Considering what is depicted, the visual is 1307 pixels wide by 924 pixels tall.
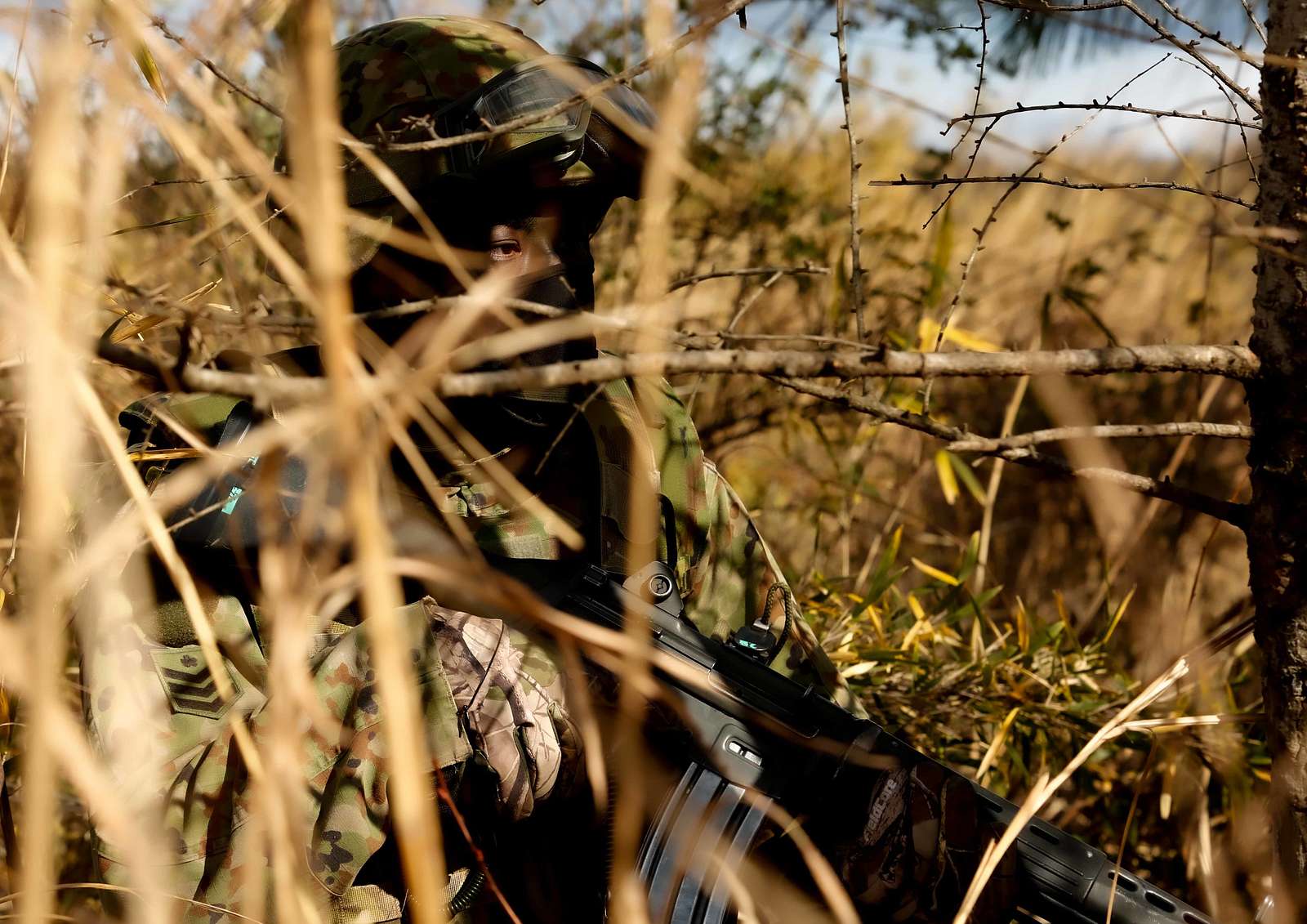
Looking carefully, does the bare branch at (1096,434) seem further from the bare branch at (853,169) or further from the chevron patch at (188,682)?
the chevron patch at (188,682)

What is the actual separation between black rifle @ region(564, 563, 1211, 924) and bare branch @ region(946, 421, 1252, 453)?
50 centimetres

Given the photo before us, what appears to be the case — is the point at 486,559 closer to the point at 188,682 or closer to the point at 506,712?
the point at 506,712

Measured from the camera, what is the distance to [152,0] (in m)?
0.77

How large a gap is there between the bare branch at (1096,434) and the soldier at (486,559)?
344 millimetres

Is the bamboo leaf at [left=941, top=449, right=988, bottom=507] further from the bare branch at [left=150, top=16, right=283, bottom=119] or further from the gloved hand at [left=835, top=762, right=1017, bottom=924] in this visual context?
the bare branch at [left=150, top=16, right=283, bottom=119]

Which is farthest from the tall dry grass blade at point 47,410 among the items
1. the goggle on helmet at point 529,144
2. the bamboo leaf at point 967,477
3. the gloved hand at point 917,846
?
the bamboo leaf at point 967,477

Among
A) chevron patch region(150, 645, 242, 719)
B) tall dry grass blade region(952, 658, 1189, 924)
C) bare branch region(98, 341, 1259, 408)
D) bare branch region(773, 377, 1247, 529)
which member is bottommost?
chevron patch region(150, 645, 242, 719)

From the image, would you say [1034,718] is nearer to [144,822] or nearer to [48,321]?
[144,822]

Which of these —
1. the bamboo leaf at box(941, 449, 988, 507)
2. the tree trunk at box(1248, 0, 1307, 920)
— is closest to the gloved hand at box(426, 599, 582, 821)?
the tree trunk at box(1248, 0, 1307, 920)

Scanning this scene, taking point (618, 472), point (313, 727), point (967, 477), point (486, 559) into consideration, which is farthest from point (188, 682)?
point (967, 477)

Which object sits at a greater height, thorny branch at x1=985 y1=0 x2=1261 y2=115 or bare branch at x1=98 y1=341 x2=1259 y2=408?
thorny branch at x1=985 y1=0 x2=1261 y2=115

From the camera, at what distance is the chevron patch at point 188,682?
1182 mm

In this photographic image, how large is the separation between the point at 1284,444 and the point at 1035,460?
22 centimetres

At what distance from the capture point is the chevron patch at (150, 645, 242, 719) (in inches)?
46.5
